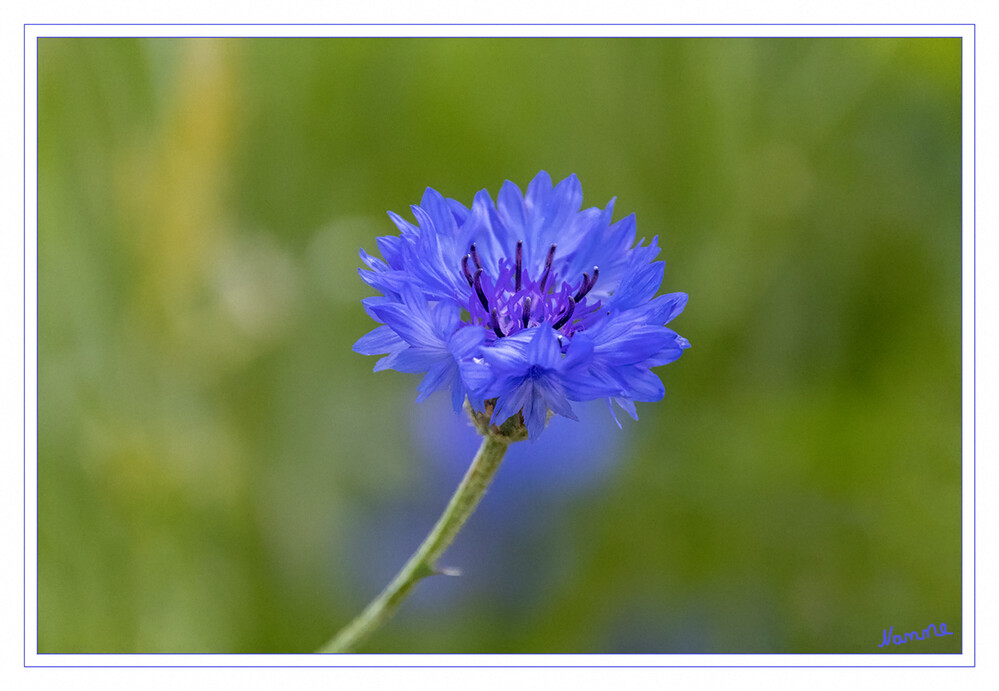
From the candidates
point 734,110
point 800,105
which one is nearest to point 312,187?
point 734,110

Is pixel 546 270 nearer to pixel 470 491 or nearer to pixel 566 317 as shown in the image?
pixel 566 317

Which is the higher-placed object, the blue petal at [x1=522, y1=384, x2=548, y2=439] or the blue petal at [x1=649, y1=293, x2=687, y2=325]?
the blue petal at [x1=649, y1=293, x2=687, y2=325]

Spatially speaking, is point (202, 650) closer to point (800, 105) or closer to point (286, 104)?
point (286, 104)
